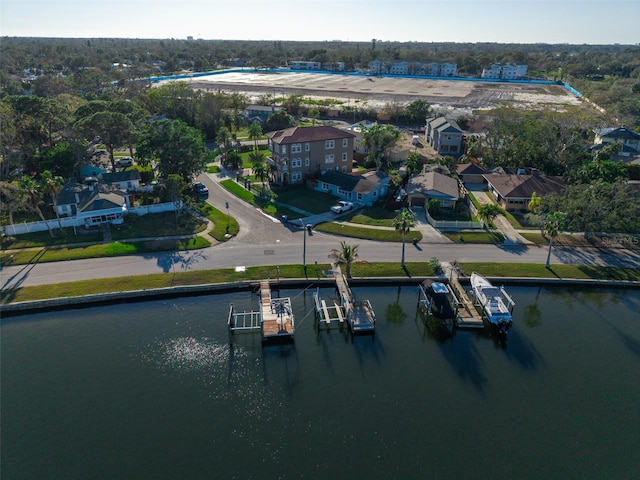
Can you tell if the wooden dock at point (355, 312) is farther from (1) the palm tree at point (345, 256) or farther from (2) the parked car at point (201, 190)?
(2) the parked car at point (201, 190)

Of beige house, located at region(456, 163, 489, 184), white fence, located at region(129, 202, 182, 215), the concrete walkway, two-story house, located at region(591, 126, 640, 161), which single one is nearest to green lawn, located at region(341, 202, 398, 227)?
the concrete walkway

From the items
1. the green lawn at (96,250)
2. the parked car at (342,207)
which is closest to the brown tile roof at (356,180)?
the parked car at (342,207)

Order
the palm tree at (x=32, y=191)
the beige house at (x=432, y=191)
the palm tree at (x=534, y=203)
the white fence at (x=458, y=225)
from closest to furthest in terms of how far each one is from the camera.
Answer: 1. the palm tree at (x=32, y=191)
2. the white fence at (x=458, y=225)
3. the palm tree at (x=534, y=203)
4. the beige house at (x=432, y=191)

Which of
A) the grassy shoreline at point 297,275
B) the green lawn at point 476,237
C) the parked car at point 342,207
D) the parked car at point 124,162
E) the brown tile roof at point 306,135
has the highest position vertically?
the brown tile roof at point 306,135

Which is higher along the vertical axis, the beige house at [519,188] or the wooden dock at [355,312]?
the beige house at [519,188]

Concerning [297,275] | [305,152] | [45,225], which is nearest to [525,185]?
[305,152]
